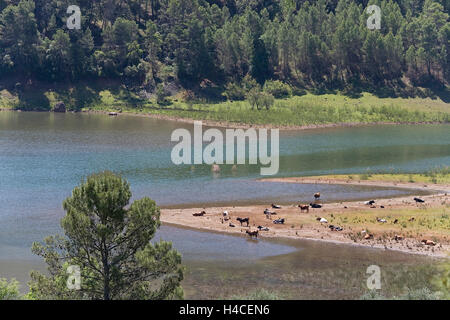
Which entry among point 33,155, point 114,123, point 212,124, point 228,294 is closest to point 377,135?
point 212,124

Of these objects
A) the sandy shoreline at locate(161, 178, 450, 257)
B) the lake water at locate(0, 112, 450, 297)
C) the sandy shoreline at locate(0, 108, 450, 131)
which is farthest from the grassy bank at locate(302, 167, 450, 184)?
the sandy shoreline at locate(0, 108, 450, 131)

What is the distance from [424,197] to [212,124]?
269ft

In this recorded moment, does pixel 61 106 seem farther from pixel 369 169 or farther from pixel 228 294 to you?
pixel 228 294

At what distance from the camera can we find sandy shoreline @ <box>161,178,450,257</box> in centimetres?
7006

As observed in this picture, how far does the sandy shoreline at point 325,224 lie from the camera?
70.1 meters

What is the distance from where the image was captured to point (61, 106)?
192250mm

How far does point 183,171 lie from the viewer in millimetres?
110125

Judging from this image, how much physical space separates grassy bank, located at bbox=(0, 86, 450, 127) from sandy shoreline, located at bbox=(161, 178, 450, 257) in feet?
262

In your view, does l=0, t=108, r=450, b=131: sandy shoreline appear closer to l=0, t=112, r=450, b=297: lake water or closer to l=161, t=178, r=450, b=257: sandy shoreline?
l=0, t=112, r=450, b=297: lake water

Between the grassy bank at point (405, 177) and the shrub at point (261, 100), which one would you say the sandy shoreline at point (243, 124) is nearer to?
the shrub at point (261, 100)

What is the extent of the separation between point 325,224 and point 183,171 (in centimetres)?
3798

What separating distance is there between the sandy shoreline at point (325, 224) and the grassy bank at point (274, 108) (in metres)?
79.9
